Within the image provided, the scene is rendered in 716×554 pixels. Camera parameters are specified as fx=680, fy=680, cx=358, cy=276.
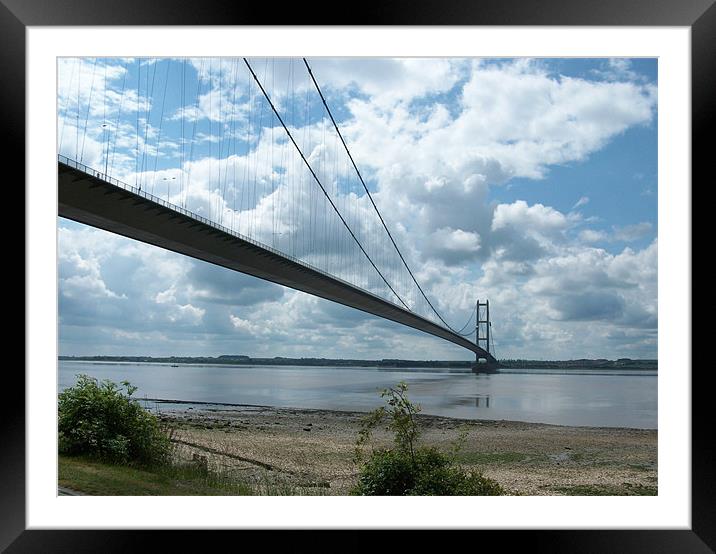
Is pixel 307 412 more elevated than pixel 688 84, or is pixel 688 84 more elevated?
pixel 688 84

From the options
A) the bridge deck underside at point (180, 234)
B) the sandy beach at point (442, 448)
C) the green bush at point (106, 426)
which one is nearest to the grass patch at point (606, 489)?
the sandy beach at point (442, 448)

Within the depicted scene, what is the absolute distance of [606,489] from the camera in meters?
6.56

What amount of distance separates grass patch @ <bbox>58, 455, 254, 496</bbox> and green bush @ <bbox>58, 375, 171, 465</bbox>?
0.31 feet

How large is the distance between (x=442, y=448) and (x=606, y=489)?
3.33 metres

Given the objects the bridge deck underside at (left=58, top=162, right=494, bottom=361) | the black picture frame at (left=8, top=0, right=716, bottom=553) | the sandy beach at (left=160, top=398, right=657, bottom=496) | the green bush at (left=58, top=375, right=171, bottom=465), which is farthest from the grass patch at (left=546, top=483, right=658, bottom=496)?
the bridge deck underside at (left=58, top=162, right=494, bottom=361)

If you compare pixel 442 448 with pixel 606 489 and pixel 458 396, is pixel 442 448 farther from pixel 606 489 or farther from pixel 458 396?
pixel 458 396

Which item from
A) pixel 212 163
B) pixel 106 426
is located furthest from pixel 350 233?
pixel 106 426

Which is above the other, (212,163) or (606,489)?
(212,163)

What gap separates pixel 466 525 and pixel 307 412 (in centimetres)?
1343

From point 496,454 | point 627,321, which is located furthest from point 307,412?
point 627,321
